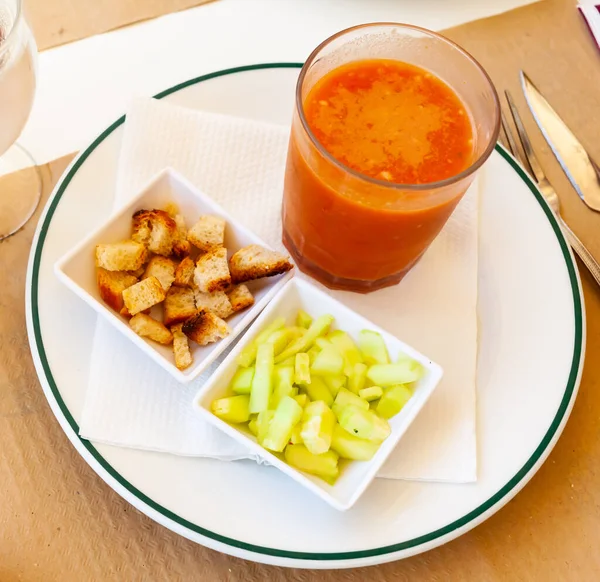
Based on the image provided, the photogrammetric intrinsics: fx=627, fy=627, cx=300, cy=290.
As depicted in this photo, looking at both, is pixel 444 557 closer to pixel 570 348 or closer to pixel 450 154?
pixel 570 348

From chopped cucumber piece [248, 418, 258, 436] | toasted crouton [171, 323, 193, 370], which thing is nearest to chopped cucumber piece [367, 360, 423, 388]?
chopped cucumber piece [248, 418, 258, 436]

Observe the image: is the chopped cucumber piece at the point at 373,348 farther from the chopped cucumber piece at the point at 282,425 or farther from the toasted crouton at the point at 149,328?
the toasted crouton at the point at 149,328

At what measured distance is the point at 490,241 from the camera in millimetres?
1312

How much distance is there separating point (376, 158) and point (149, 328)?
48 cm

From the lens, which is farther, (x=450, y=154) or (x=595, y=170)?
(x=595, y=170)

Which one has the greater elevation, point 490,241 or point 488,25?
point 488,25

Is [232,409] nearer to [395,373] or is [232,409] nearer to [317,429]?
[317,429]

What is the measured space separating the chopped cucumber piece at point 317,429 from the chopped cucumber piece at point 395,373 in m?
0.11

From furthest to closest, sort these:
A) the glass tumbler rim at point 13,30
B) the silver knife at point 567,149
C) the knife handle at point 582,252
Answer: the silver knife at point 567,149
the knife handle at point 582,252
the glass tumbler rim at point 13,30

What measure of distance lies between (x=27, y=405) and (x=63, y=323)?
171 millimetres

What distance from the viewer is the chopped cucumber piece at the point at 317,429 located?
99 cm

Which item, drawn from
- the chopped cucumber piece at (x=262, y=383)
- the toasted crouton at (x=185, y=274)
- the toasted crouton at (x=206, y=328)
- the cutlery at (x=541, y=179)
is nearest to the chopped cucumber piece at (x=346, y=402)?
the chopped cucumber piece at (x=262, y=383)

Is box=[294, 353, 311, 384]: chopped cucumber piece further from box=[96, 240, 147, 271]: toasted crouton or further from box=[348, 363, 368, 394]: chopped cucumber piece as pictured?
box=[96, 240, 147, 271]: toasted crouton

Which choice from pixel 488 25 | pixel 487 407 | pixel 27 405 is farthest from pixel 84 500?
pixel 488 25
